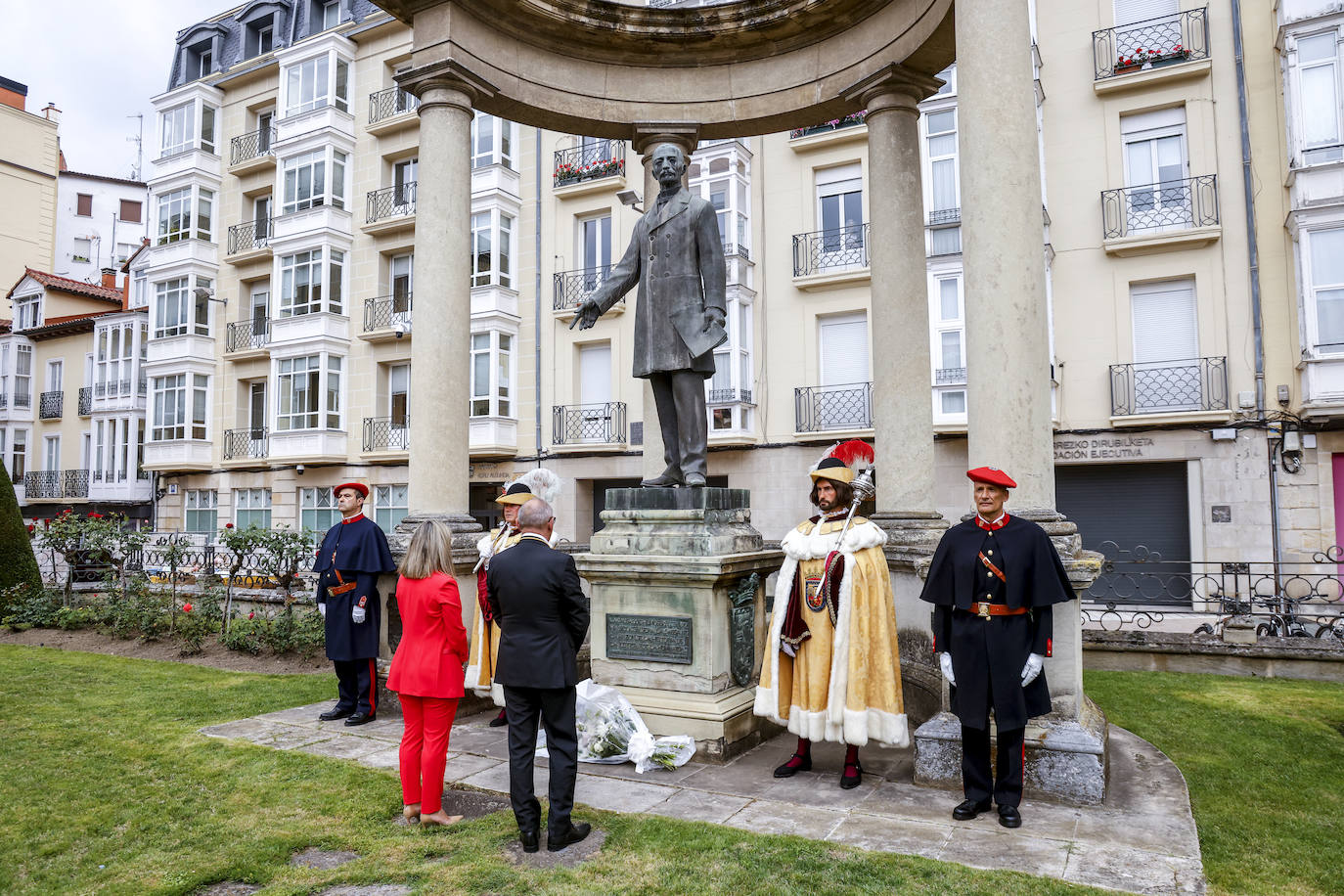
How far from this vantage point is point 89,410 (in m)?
37.0

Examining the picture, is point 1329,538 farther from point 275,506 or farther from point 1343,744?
point 275,506

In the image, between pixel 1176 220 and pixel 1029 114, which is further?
pixel 1176 220

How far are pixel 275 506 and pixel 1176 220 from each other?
27.4 metres

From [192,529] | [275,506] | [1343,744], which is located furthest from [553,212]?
[1343,744]

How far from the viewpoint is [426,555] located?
5199 millimetres

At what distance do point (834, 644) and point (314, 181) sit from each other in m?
28.2

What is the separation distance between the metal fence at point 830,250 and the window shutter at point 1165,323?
6.31 metres

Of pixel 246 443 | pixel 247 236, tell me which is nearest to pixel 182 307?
pixel 247 236

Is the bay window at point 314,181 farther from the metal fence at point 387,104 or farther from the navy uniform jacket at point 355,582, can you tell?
the navy uniform jacket at point 355,582

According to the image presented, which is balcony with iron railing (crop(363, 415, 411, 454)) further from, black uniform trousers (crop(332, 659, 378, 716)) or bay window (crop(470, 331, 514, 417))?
black uniform trousers (crop(332, 659, 378, 716))

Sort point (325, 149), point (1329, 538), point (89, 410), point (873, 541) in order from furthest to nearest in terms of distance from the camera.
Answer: point (89, 410) → point (325, 149) → point (1329, 538) → point (873, 541)

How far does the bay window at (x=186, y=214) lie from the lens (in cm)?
3172

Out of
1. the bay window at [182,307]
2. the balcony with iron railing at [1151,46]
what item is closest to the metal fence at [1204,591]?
the balcony with iron railing at [1151,46]

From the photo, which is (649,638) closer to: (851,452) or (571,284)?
(851,452)
